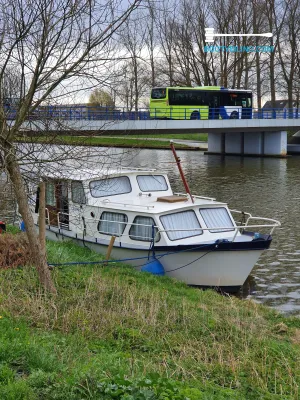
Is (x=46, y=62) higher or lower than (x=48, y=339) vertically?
higher

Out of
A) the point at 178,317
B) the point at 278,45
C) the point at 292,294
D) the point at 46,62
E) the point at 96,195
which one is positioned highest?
the point at 278,45

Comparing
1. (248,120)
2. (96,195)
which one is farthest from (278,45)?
(96,195)

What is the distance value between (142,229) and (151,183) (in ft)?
8.41

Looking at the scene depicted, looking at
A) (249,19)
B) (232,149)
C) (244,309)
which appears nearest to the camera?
(244,309)

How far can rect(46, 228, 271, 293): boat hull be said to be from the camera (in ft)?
44.0

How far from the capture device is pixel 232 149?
53156 millimetres

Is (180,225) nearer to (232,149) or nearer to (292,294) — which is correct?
(292,294)

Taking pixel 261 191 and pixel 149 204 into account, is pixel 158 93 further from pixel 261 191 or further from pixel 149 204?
pixel 149 204

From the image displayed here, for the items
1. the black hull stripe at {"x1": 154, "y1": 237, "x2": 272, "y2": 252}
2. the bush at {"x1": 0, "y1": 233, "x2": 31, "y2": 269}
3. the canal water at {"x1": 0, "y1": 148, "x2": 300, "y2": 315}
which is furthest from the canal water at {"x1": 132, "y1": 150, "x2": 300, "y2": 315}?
the bush at {"x1": 0, "y1": 233, "x2": 31, "y2": 269}

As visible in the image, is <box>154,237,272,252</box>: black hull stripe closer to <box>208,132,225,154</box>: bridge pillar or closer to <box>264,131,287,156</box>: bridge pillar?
<box>264,131,287,156</box>: bridge pillar

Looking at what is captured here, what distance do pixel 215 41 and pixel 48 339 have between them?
5541 cm

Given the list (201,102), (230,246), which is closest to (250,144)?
(201,102)

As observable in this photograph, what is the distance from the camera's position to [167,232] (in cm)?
1388

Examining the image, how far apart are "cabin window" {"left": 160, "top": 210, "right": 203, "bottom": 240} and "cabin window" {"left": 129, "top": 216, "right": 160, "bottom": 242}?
0.32 meters
